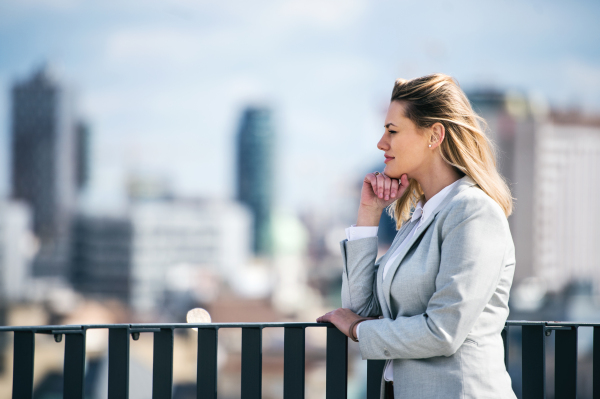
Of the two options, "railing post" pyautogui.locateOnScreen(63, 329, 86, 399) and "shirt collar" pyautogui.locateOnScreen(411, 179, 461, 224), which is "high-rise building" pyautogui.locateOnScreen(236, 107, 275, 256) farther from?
"shirt collar" pyautogui.locateOnScreen(411, 179, 461, 224)

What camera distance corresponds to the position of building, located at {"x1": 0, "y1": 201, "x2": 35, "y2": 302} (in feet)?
325

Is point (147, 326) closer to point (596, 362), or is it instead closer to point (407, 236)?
point (407, 236)

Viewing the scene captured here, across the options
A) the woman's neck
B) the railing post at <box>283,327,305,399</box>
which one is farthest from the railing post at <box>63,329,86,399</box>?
the woman's neck

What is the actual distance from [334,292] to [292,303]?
25.4 ft

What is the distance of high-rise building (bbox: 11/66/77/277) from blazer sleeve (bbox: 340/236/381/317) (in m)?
109

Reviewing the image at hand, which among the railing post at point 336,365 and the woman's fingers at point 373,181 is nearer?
the woman's fingers at point 373,181

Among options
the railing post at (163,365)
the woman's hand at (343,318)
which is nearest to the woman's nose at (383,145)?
the woman's hand at (343,318)

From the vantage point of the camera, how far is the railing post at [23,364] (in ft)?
7.26

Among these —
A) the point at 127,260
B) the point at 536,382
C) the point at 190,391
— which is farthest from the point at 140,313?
the point at 536,382

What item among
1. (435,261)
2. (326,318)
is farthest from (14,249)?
(435,261)

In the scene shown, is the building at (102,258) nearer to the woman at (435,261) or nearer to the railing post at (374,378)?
the railing post at (374,378)

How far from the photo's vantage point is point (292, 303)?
332 ft

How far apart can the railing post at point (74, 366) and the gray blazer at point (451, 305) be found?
43.0 inches

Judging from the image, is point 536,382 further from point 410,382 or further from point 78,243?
point 78,243
